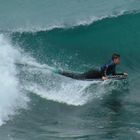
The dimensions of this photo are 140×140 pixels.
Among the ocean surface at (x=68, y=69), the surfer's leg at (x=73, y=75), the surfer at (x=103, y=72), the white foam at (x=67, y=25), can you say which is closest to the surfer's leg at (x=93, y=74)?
the surfer at (x=103, y=72)

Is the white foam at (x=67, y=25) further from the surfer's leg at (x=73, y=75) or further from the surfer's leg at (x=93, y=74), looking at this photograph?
the surfer's leg at (x=93, y=74)

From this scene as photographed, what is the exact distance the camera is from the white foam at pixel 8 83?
19597 mm

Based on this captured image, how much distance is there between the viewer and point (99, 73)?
2142 cm

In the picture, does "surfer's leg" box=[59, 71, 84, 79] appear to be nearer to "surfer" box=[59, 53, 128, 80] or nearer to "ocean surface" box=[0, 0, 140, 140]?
"surfer" box=[59, 53, 128, 80]

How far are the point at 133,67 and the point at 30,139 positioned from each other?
8742 millimetres

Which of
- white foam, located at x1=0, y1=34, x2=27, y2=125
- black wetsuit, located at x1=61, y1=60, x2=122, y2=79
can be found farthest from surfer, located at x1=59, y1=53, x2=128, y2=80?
white foam, located at x1=0, y1=34, x2=27, y2=125

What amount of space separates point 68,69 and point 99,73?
2.69m

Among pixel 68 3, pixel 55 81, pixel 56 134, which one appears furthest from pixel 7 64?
pixel 68 3

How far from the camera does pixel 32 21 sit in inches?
1196

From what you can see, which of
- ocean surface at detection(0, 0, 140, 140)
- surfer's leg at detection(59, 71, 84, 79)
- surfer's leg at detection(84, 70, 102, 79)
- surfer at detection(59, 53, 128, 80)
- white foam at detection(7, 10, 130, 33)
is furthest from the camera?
white foam at detection(7, 10, 130, 33)

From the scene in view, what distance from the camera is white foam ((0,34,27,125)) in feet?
64.3

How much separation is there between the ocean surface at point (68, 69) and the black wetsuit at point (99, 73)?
481mm

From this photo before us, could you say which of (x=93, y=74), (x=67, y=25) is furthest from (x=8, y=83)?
(x=67, y=25)

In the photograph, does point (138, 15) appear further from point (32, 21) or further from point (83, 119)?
point (83, 119)
